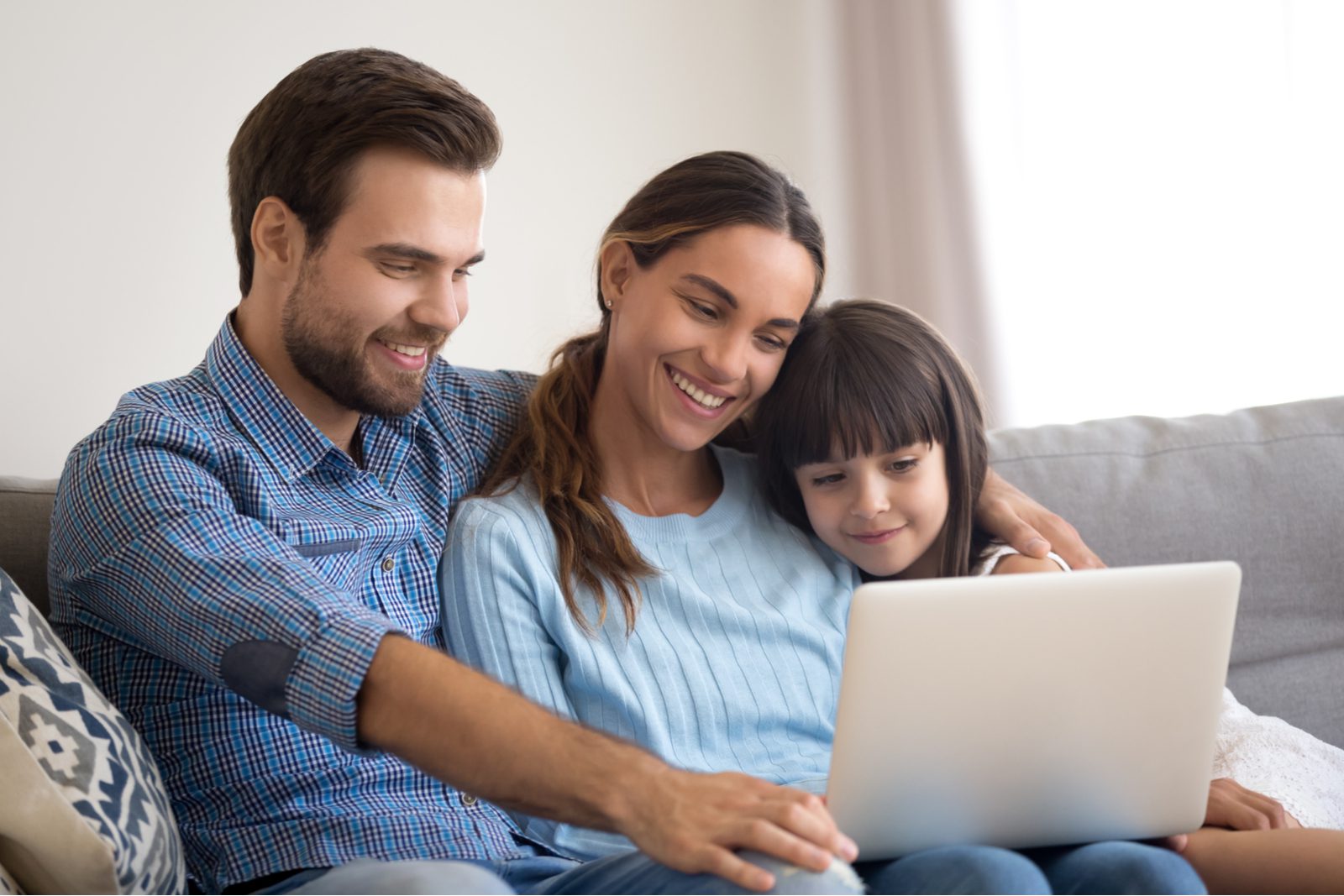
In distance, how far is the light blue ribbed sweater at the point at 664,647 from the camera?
146 cm

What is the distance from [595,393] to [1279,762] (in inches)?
37.2

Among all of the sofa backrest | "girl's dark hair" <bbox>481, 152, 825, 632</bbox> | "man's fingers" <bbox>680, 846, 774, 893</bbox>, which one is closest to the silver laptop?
"man's fingers" <bbox>680, 846, 774, 893</bbox>

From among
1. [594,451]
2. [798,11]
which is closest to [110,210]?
[594,451]

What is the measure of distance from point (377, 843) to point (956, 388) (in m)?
0.90

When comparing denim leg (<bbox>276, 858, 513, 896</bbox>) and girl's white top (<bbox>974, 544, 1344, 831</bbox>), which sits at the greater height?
denim leg (<bbox>276, 858, 513, 896</bbox>)

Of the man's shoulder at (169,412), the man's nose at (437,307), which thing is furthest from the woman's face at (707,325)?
the man's shoulder at (169,412)

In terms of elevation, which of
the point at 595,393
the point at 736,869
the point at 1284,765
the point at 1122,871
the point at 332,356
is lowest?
the point at 1284,765

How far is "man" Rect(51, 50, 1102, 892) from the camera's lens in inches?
40.8

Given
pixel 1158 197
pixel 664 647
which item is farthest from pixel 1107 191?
pixel 664 647

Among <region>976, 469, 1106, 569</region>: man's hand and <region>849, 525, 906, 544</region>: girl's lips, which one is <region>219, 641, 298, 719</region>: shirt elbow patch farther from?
<region>976, 469, 1106, 569</region>: man's hand

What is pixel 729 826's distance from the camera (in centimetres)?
98

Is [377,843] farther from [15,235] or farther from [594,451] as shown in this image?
[15,235]

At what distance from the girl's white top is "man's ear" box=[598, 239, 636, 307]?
0.58 metres

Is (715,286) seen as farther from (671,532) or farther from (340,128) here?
(340,128)
